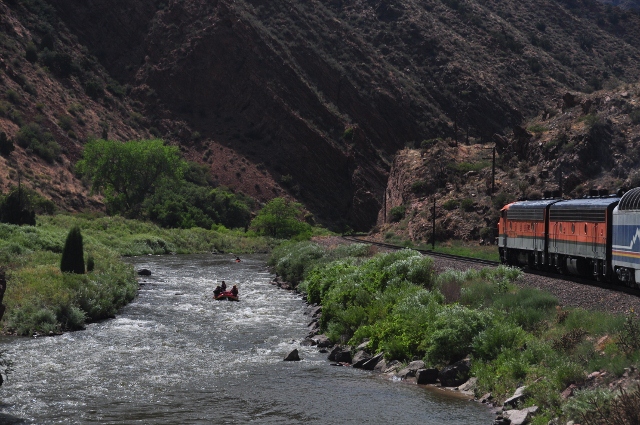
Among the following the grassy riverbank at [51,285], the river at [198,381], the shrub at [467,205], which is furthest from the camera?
the shrub at [467,205]

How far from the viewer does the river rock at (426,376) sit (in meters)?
18.6

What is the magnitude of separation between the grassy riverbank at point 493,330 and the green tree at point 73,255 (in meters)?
11.0

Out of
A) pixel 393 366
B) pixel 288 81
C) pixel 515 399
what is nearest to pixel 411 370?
pixel 393 366

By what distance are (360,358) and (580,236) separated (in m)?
10.3

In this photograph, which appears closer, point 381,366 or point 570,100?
point 381,366

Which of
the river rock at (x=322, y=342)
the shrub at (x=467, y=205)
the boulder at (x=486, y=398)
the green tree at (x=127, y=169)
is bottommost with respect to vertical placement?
the river rock at (x=322, y=342)

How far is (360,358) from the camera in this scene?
70.7ft

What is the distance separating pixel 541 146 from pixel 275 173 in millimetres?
51121

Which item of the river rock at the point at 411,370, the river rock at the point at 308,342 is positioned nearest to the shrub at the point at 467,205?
the river rock at the point at 308,342

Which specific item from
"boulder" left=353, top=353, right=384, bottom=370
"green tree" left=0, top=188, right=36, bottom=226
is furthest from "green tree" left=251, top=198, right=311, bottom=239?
"boulder" left=353, top=353, right=384, bottom=370

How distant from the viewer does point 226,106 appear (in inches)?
4513

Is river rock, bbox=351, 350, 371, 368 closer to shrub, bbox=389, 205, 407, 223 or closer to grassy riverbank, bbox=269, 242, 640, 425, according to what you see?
grassy riverbank, bbox=269, 242, 640, 425

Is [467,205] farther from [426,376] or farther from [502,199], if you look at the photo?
[426,376]

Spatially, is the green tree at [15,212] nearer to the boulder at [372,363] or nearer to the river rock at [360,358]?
the river rock at [360,358]
